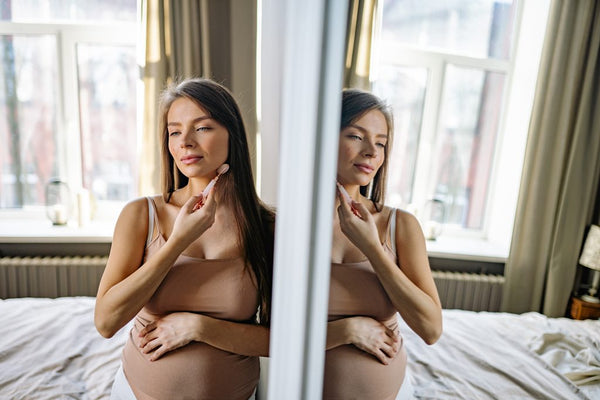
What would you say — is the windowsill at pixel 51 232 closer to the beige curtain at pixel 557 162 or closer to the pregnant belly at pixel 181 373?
the pregnant belly at pixel 181 373

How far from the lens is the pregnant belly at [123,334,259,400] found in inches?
15.3

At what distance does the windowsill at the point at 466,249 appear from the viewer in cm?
40

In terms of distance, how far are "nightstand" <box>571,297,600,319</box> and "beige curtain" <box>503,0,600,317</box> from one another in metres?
0.02

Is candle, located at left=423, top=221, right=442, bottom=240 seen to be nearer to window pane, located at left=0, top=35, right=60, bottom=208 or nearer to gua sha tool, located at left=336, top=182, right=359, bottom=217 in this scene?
gua sha tool, located at left=336, top=182, right=359, bottom=217

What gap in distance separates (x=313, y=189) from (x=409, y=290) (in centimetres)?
17

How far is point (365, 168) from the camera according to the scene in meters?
0.37

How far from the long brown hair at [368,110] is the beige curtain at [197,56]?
11 cm

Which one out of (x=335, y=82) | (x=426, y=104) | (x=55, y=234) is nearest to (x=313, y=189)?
(x=335, y=82)

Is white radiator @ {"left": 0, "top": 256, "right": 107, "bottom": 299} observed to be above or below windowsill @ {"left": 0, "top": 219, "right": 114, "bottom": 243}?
below

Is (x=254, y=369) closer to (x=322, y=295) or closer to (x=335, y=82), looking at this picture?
(x=322, y=295)

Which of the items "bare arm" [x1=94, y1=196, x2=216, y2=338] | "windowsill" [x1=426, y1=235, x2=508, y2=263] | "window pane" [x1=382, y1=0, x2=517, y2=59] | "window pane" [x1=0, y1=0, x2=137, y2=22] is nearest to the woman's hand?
"windowsill" [x1=426, y1=235, x2=508, y2=263]

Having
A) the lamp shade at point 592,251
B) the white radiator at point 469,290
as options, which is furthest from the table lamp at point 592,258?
the white radiator at point 469,290

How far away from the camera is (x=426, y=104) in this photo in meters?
0.41

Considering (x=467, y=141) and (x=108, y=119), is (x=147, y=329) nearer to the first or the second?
(x=108, y=119)
